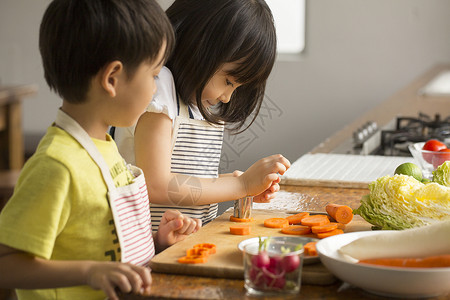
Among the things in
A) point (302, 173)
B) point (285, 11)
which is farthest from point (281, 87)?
point (302, 173)

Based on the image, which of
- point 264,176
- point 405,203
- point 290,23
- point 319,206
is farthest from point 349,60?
point 405,203

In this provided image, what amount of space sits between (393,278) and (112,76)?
50 cm

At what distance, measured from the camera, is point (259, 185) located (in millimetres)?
1361

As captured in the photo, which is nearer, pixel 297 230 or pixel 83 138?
pixel 83 138

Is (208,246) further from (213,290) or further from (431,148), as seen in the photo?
(431,148)

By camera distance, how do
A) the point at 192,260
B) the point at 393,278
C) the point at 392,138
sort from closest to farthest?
the point at 393,278, the point at 192,260, the point at 392,138

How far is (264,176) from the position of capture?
1343mm

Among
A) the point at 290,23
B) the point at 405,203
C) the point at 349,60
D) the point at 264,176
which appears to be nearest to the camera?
the point at 405,203

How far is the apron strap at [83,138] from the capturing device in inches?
39.1

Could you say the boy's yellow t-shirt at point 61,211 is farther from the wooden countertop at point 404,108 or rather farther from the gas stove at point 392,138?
the wooden countertop at point 404,108

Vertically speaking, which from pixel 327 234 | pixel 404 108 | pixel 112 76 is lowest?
pixel 404 108

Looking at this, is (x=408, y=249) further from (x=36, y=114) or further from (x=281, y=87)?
(x=36, y=114)

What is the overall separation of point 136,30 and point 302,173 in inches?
34.9

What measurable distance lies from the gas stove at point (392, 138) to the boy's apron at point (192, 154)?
86 centimetres
